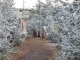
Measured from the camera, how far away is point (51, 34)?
10.2 metres

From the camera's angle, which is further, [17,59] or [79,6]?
[17,59]

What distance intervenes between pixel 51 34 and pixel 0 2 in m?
3.94

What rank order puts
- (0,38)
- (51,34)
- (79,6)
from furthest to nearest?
(51,34) → (0,38) → (79,6)

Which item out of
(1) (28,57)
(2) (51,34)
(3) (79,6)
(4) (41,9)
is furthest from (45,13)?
(3) (79,6)

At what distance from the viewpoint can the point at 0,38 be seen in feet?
18.3

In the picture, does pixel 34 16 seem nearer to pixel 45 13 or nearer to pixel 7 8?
pixel 45 13

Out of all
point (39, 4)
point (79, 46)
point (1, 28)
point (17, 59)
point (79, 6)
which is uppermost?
point (39, 4)

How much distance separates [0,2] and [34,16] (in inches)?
229

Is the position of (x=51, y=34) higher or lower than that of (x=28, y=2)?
lower

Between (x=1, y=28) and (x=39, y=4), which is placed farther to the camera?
(x=39, y=4)

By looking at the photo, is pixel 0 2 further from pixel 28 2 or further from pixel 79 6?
pixel 28 2

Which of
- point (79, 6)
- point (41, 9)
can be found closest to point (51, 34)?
point (41, 9)

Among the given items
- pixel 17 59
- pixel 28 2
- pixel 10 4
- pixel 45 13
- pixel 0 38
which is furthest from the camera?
pixel 28 2

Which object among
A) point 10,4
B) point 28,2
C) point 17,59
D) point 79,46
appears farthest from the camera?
point 28,2
